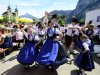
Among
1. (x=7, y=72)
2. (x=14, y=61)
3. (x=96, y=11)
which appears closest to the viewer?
(x=7, y=72)

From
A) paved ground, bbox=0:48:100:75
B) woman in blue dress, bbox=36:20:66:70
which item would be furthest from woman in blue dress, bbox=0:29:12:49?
woman in blue dress, bbox=36:20:66:70

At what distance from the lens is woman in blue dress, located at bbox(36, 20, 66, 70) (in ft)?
24.7

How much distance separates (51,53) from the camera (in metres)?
7.79

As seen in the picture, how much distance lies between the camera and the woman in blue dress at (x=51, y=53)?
7.52 metres

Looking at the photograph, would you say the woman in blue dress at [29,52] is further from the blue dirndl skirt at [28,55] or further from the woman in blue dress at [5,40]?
the woman in blue dress at [5,40]

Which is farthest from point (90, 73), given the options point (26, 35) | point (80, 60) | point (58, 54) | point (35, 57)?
point (26, 35)

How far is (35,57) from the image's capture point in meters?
8.38

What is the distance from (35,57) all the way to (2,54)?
3.39 metres

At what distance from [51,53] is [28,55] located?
0.98 meters

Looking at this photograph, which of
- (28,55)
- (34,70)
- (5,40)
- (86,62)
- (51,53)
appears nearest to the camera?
(86,62)

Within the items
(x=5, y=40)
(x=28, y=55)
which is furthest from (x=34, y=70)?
(x=5, y=40)

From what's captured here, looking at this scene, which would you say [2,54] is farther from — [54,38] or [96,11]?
[96,11]

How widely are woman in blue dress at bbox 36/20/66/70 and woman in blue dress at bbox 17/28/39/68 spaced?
0.42 metres

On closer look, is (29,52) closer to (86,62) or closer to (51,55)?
(51,55)
